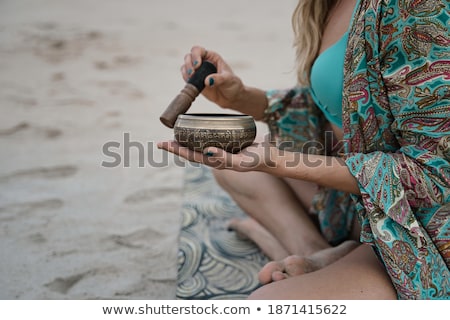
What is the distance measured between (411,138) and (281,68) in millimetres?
3288

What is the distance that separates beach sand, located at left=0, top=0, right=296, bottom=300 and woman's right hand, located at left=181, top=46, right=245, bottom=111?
0.58 m

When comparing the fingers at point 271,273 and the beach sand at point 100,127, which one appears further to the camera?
the beach sand at point 100,127

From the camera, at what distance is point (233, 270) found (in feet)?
5.90

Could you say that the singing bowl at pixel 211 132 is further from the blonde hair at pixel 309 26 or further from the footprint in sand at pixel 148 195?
the footprint in sand at pixel 148 195

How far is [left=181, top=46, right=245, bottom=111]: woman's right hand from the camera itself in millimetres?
1637

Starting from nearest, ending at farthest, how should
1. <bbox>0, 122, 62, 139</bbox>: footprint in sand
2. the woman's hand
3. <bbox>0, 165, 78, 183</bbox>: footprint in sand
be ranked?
the woman's hand, <bbox>0, 165, 78, 183</bbox>: footprint in sand, <bbox>0, 122, 62, 139</bbox>: footprint in sand

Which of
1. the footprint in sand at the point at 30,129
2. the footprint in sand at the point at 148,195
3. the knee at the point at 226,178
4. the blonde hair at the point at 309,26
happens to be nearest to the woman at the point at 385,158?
the blonde hair at the point at 309,26

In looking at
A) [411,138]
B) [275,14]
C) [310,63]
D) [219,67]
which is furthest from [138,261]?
[275,14]

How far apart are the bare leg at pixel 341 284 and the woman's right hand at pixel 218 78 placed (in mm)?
594

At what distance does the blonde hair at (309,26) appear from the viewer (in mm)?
1666

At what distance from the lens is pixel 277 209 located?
1.81 meters

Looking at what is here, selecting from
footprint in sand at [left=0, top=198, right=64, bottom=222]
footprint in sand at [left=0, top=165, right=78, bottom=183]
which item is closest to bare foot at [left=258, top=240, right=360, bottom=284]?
footprint in sand at [left=0, top=198, right=64, bottom=222]

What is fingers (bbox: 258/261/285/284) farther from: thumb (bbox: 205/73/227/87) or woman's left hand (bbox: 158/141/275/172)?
thumb (bbox: 205/73/227/87)

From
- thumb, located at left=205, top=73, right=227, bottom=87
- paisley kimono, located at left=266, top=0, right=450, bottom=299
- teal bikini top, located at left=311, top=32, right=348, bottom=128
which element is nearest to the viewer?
paisley kimono, located at left=266, top=0, right=450, bottom=299
